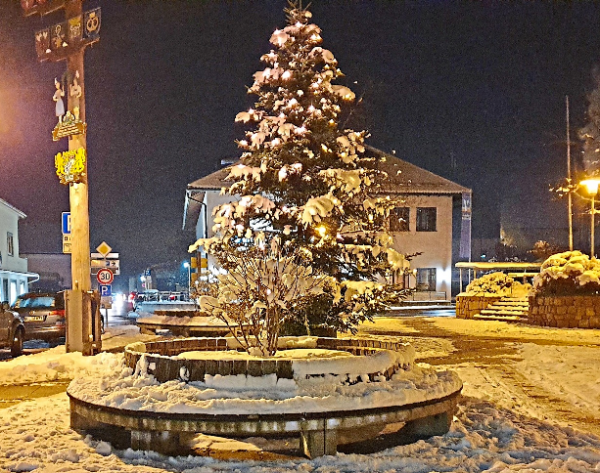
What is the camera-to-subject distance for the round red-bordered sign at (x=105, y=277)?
21953mm

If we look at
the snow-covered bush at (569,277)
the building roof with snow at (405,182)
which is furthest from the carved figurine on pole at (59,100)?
the building roof with snow at (405,182)

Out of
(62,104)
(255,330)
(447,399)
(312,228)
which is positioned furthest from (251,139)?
(447,399)

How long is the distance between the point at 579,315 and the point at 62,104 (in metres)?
16.4

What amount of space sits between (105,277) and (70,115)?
7.80 meters

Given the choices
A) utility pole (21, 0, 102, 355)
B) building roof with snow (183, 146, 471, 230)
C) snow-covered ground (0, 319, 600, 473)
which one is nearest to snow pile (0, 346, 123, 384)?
snow-covered ground (0, 319, 600, 473)

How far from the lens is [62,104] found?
51.4 feet

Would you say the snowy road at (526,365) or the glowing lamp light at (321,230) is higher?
the glowing lamp light at (321,230)

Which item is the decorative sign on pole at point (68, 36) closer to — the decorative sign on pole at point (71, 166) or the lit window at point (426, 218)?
the decorative sign on pole at point (71, 166)

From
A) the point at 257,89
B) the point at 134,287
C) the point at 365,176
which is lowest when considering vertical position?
the point at 134,287

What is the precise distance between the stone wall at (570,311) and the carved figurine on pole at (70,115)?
15503 mm

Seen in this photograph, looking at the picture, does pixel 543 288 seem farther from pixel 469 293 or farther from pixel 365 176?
pixel 365 176

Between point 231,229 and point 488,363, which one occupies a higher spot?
point 231,229

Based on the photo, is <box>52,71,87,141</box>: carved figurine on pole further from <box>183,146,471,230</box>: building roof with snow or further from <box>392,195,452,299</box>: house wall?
<box>392,195,452,299</box>: house wall

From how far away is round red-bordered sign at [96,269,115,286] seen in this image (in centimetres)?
2195
